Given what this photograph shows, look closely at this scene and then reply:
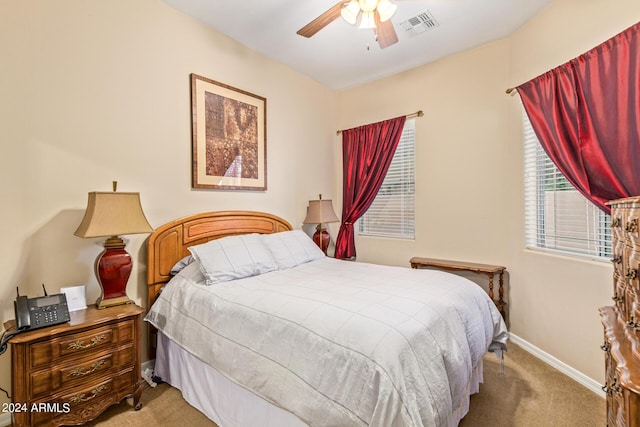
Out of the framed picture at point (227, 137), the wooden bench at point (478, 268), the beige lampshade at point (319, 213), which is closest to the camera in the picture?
the framed picture at point (227, 137)

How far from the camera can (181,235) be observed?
2594mm

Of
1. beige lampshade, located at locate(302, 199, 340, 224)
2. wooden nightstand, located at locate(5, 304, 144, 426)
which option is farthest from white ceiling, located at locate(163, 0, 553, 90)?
wooden nightstand, located at locate(5, 304, 144, 426)

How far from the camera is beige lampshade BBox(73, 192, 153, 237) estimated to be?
1.87 meters

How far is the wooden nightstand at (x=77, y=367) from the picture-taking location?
1546 millimetres

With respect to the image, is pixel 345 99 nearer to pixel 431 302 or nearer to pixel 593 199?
pixel 593 199

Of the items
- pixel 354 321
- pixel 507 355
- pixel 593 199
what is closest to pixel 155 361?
pixel 354 321

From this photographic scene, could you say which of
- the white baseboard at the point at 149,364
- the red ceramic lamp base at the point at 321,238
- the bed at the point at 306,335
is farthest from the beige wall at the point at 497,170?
the white baseboard at the point at 149,364

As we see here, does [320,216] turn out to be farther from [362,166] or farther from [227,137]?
[227,137]

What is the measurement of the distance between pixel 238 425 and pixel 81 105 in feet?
7.72

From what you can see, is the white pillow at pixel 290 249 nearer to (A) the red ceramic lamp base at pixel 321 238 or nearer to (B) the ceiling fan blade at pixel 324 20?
(A) the red ceramic lamp base at pixel 321 238

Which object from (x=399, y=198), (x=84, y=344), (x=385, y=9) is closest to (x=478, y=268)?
(x=399, y=198)

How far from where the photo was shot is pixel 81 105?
2.11 meters

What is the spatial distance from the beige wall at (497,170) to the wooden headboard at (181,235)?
1885 mm

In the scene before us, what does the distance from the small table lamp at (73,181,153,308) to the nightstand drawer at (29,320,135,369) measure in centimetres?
23
